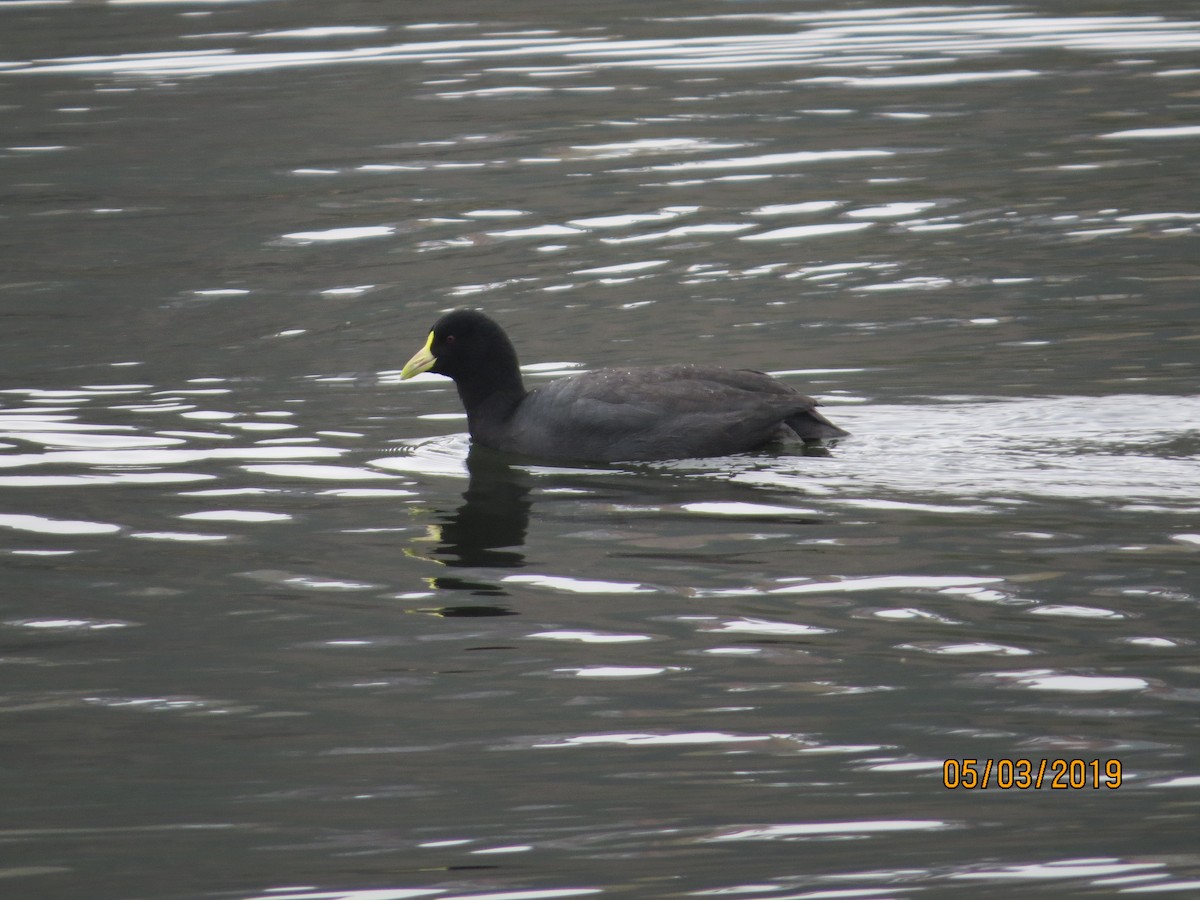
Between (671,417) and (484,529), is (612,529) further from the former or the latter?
(671,417)

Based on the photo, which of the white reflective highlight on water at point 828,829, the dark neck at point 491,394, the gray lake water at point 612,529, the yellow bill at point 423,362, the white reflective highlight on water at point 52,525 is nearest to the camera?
the white reflective highlight on water at point 828,829

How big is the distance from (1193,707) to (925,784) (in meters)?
1.06

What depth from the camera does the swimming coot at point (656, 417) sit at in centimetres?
966

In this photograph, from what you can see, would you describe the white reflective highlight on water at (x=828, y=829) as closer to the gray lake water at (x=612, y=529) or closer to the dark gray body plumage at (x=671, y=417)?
the gray lake water at (x=612, y=529)

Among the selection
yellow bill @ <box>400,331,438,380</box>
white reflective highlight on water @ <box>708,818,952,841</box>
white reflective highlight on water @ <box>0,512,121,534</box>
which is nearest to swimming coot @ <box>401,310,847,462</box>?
yellow bill @ <box>400,331,438,380</box>

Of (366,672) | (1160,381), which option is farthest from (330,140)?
(366,672)

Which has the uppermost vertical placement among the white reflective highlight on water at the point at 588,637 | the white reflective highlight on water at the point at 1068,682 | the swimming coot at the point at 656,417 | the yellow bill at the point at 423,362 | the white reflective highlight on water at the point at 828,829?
the yellow bill at the point at 423,362

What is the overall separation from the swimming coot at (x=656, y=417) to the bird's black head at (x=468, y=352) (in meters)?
0.27

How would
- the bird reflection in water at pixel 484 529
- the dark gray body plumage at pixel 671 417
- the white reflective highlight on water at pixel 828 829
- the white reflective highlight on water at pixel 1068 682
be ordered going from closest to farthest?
1. the white reflective highlight on water at pixel 828 829
2. the white reflective highlight on water at pixel 1068 682
3. the bird reflection in water at pixel 484 529
4. the dark gray body plumage at pixel 671 417

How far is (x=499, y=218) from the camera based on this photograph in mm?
17031
